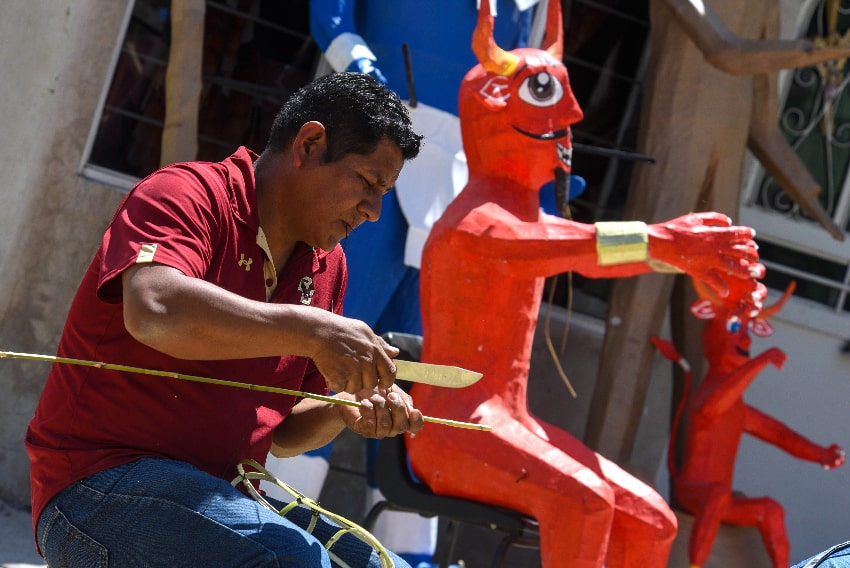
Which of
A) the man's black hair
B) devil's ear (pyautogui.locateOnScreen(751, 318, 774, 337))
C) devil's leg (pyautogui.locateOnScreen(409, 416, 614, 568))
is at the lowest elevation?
devil's leg (pyautogui.locateOnScreen(409, 416, 614, 568))

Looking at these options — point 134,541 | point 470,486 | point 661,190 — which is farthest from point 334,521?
point 661,190

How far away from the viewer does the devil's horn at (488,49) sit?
3.18m

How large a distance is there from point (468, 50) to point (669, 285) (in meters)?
1.20

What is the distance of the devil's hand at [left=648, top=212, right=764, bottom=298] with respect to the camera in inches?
118

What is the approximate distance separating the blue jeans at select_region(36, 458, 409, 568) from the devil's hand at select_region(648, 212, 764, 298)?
65.1 inches

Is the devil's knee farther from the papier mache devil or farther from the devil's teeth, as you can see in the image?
the devil's teeth

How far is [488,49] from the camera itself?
3.19 meters

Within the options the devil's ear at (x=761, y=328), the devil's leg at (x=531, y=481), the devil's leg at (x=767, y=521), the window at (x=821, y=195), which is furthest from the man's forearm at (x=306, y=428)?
the window at (x=821, y=195)

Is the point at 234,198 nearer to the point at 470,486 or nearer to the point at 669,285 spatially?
the point at 470,486

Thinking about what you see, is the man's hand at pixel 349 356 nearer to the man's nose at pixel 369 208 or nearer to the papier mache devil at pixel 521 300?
the man's nose at pixel 369 208

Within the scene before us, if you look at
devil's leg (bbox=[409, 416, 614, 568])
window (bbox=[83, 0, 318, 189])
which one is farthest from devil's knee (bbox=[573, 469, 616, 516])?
window (bbox=[83, 0, 318, 189])

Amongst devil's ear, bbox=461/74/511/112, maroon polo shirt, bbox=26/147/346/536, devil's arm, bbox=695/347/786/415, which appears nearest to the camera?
maroon polo shirt, bbox=26/147/346/536

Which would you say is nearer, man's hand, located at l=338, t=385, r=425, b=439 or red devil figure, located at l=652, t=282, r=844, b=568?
man's hand, located at l=338, t=385, r=425, b=439

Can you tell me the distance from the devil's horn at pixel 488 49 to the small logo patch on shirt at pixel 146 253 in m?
1.80
